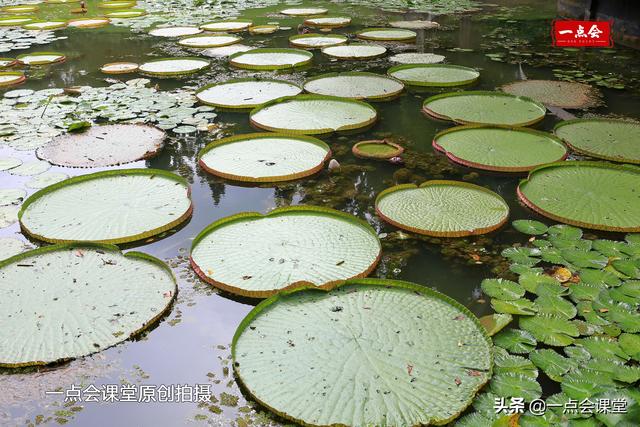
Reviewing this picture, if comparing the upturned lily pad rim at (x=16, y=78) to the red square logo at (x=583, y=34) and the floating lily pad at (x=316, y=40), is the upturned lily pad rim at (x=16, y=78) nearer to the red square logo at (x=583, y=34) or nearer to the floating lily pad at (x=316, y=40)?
the floating lily pad at (x=316, y=40)

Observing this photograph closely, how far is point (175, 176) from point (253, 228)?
2.44 feet

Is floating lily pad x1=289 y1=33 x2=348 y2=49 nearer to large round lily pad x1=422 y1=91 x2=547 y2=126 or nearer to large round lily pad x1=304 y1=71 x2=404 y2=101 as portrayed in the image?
large round lily pad x1=304 y1=71 x2=404 y2=101

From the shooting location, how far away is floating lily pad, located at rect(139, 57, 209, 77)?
5.34m

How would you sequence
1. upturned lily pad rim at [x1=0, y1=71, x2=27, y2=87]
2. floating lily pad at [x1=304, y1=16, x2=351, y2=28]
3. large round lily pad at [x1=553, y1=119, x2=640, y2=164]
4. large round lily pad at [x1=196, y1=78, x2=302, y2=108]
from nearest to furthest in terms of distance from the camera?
large round lily pad at [x1=553, y1=119, x2=640, y2=164], large round lily pad at [x1=196, y1=78, x2=302, y2=108], upturned lily pad rim at [x1=0, y1=71, x2=27, y2=87], floating lily pad at [x1=304, y1=16, x2=351, y2=28]

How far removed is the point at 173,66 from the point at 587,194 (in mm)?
4288

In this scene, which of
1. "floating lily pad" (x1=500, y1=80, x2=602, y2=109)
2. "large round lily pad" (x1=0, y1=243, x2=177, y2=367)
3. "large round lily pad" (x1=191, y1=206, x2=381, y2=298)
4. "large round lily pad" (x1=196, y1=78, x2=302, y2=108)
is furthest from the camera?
"large round lily pad" (x1=196, y1=78, x2=302, y2=108)

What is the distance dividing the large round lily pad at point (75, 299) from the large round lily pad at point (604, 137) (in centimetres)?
275

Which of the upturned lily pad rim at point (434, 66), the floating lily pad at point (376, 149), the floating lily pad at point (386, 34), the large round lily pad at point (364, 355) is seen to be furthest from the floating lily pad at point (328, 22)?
the large round lily pad at point (364, 355)

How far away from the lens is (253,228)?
2568mm

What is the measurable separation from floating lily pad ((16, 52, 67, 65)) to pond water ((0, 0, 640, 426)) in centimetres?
16

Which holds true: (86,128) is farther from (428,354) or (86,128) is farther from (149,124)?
(428,354)

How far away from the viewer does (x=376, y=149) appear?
3551mm

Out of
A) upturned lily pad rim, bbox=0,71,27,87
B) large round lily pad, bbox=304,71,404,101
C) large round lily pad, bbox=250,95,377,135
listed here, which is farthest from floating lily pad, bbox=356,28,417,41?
upturned lily pad rim, bbox=0,71,27,87

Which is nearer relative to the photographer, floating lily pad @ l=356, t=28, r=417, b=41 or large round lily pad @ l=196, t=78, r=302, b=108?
large round lily pad @ l=196, t=78, r=302, b=108
